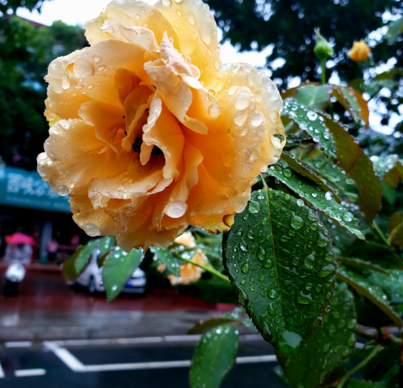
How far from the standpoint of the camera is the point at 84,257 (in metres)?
0.79

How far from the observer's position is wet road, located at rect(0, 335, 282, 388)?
3402 millimetres

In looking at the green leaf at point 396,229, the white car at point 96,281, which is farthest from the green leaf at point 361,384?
the white car at point 96,281

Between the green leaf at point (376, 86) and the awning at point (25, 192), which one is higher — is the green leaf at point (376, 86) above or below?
above

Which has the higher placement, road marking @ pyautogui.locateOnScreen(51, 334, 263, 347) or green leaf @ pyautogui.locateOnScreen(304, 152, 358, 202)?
green leaf @ pyautogui.locateOnScreen(304, 152, 358, 202)

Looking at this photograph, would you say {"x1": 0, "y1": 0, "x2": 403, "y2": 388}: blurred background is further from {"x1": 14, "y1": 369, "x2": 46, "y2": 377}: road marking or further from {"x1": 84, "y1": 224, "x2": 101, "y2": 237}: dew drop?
{"x1": 84, "y1": 224, "x2": 101, "y2": 237}: dew drop

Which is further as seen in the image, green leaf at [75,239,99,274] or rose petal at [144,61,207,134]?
green leaf at [75,239,99,274]

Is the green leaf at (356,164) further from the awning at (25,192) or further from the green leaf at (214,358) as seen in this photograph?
A: the awning at (25,192)

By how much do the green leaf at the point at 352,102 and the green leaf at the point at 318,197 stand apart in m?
0.23

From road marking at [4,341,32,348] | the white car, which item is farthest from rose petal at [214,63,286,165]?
the white car

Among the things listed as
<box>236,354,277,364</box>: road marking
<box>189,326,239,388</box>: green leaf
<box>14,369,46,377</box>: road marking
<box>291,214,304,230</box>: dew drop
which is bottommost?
<box>236,354,277,364</box>: road marking

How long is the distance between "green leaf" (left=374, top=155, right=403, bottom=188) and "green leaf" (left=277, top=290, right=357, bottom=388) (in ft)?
0.96

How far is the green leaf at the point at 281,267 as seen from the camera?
0.89 feet

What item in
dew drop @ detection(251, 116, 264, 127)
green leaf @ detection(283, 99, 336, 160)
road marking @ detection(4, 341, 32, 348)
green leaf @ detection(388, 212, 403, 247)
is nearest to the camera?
dew drop @ detection(251, 116, 264, 127)

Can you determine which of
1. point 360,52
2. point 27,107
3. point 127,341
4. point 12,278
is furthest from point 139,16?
point 27,107
